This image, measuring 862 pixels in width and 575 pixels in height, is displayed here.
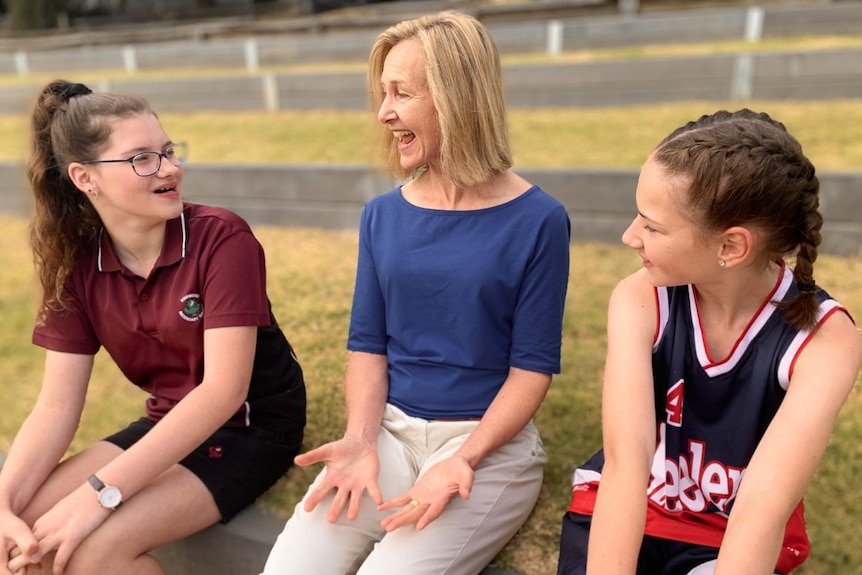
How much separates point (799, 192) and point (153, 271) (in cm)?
160

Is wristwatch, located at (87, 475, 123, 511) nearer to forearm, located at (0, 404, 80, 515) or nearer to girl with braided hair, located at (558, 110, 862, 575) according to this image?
forearm, located at (0, 404, 80, 515)

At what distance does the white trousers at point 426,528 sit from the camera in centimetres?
170

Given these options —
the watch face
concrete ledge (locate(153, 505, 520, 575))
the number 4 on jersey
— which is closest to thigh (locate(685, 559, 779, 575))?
the number 4 on jersey

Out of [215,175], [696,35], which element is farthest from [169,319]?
[696,35]

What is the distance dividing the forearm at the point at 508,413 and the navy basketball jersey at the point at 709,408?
0.94 feet

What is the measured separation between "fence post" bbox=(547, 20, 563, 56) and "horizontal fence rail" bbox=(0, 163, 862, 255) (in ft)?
26.5

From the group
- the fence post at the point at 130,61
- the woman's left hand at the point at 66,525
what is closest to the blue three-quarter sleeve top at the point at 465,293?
the woman's left hand at the point at 66,525

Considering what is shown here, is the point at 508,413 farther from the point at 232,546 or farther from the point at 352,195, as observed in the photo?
the point at 352,195

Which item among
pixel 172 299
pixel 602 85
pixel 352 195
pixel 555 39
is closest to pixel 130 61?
pixel 555 39

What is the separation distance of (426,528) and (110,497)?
80 centimetres

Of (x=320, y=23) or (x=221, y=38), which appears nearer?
(x=320, y=23)

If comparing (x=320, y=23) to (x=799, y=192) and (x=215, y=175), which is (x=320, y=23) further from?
(x=799, y=192)

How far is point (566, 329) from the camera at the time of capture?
339cm

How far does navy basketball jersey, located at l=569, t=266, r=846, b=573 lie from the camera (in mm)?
1473
